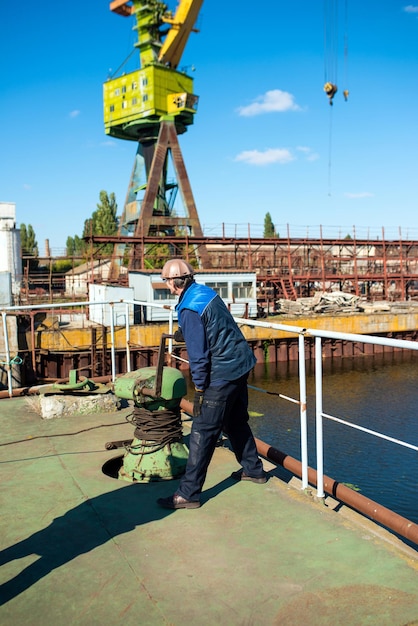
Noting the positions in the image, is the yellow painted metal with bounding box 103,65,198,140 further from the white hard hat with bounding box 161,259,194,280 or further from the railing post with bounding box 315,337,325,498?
the railing post with bounding box 315,337,325,498

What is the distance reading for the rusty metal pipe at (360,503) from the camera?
3133 mm

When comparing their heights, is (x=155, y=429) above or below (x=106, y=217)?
below

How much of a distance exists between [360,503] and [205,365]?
1.43 m

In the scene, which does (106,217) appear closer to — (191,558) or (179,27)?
(179,27)

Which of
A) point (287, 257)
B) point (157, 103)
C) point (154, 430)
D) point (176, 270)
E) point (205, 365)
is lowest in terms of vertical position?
point (154, 430)

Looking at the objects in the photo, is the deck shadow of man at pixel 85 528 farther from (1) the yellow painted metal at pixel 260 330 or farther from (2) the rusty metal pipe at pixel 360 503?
(1) the yellow painted metal at pixel 260 330

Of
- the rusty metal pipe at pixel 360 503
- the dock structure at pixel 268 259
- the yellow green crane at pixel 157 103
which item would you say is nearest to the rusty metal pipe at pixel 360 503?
Result: the rusty metal pipe at pixel 360 503

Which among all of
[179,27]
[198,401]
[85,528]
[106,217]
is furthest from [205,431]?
[106,217]

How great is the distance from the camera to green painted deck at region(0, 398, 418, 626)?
2.49 meters

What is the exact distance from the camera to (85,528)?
11.1 ft

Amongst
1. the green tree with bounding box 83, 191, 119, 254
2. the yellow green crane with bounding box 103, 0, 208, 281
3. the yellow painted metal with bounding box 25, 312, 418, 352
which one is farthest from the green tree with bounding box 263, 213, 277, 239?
the yellow painted metal with bounding box 25, 312, 418, 352

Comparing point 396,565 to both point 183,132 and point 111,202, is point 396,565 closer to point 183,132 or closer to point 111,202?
point 183,132

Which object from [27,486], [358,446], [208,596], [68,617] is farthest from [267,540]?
[358,446]

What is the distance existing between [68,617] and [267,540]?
126 centimetres
